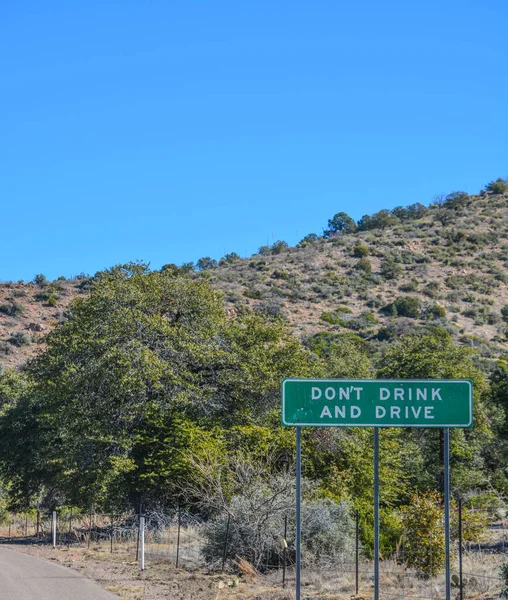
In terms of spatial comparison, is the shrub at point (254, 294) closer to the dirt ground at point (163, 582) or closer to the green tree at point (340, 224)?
the green tree at point (340, 224)

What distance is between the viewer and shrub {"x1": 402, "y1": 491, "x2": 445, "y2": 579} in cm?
1605

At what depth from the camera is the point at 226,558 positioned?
679 inches

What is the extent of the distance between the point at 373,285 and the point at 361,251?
856cm

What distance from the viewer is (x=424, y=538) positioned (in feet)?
53.2

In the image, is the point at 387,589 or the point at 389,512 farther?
the point at 389,512

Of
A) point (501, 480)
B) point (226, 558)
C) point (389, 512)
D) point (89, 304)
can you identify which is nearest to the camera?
point (226, 558)

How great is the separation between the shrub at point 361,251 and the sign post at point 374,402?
75.3 meters

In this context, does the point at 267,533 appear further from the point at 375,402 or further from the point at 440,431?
the point at 440,431

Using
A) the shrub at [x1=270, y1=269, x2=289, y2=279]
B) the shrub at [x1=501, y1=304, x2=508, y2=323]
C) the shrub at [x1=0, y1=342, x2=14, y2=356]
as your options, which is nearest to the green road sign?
the shrub at [x1=0, y1=342, x2=14, y2=356]

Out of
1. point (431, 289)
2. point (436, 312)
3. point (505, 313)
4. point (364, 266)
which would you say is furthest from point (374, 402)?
point (364, 266)

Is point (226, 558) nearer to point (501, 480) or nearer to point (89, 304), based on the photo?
point (89, 304)

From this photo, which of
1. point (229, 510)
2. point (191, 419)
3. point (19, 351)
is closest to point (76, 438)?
point (191, 419)

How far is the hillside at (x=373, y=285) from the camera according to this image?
66.4 m

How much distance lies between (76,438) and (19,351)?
36303 millimetres
